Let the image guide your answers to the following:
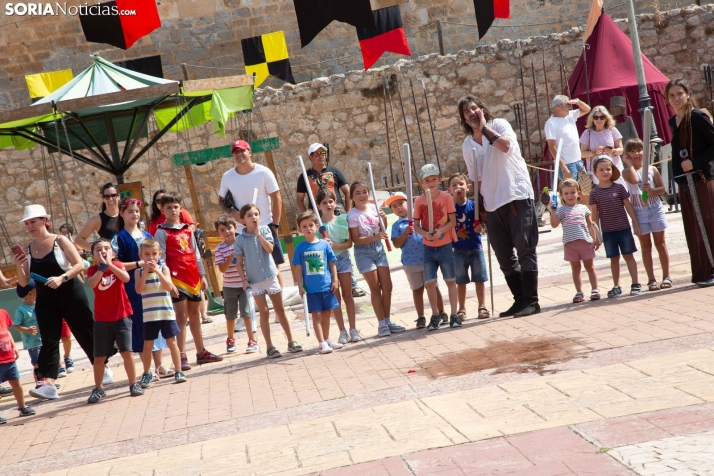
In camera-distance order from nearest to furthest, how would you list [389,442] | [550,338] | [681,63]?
1. [389,442]
2. [550,338]
3. [681,63]

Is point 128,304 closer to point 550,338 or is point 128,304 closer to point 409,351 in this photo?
point 409,351

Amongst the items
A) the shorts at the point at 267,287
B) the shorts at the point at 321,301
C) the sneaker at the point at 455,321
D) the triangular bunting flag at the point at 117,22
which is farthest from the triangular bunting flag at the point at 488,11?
the shorts at the point at 321,301

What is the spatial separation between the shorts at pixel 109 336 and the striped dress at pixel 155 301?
0.65 feet

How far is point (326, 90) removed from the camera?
16672 millimetres

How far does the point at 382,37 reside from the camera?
15.8m

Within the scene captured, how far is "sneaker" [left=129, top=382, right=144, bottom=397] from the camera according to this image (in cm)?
631

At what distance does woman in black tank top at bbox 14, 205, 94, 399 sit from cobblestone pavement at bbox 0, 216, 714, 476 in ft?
0.98

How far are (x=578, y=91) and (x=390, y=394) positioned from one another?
10.2 meters

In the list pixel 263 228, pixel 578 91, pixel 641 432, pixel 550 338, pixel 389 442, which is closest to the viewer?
pixel 641 432

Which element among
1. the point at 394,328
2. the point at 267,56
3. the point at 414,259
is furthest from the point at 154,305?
the point at 267,56

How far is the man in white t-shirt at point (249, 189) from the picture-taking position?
25.5ft

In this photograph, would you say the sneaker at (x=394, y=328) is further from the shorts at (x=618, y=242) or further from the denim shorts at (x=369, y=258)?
the shorts at (x=618, y=242)

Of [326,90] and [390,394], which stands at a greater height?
[326,90]

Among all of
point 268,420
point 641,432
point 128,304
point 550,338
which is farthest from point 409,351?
point 641,432
